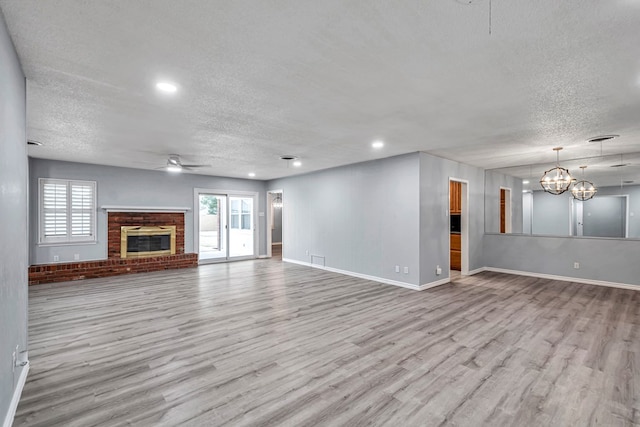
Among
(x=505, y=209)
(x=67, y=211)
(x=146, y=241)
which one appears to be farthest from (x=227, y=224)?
(x=505, y=209)

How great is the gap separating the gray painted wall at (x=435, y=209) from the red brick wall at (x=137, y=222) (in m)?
6.18

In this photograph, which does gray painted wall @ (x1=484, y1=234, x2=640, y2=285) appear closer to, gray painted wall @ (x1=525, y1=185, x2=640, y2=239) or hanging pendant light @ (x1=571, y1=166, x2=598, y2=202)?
gray painted wall @ (x1=525, y1=185, x2=640, y2=239)

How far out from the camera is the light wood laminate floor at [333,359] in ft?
6.95

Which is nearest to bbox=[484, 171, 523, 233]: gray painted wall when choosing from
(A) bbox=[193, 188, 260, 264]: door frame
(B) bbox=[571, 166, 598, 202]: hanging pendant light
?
(B) bbox=[571, 166, 598, 202]: hanging pendant light

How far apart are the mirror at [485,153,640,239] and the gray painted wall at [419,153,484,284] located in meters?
1.38

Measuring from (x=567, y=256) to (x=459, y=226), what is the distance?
2.18 metres

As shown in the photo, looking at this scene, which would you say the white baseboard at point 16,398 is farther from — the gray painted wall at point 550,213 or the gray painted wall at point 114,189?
the gray painted wall at point 550,213

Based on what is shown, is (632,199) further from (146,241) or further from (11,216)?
(146,241)

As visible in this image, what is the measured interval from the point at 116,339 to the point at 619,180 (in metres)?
9.14

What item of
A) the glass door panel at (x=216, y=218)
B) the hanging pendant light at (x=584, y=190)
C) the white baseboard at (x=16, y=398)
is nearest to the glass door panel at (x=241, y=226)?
the glass door panel at (x=216, y=218)

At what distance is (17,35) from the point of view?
6.28 ft

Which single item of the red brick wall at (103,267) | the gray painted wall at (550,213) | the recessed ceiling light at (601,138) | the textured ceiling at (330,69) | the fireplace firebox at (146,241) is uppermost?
the textured ceiling at (330,69)

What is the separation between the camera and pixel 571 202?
7227 millimetres

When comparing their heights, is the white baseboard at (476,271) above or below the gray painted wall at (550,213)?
below
